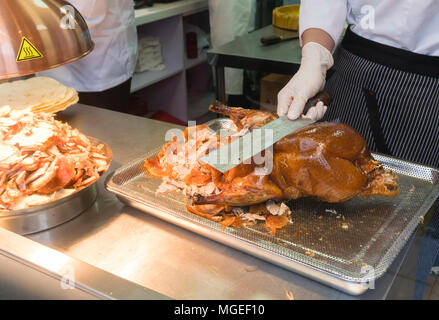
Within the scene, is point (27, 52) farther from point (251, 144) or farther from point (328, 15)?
A: point (328, 15)

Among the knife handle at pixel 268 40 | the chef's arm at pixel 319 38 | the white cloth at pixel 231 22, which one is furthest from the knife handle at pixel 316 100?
the white cloth at pixel 231 22

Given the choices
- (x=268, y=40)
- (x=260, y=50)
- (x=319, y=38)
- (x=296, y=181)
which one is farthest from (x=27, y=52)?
(x=268, y=40)

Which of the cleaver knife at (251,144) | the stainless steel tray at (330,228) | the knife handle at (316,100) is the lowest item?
the stainless steel tray at (330,228)

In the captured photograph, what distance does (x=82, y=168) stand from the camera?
116 centimetres

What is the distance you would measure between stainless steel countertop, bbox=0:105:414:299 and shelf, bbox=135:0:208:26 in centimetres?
228

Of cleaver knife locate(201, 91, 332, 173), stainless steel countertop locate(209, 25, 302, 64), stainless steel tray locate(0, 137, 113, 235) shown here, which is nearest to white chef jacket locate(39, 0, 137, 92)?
stainless steel countertop locate(209, 25, 302, 64)

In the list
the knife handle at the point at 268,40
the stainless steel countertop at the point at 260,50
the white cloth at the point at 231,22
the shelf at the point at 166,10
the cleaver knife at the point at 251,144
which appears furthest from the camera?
the white cloth at the point at 231,22

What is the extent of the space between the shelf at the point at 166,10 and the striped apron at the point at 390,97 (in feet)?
6.08

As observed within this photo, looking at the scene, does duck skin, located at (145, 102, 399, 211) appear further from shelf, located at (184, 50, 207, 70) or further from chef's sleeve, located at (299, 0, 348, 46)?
shelf, located at (184, 50, 207, 70)

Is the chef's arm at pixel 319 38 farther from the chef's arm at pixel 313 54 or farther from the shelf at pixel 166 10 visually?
the shelf at pixel 166 10

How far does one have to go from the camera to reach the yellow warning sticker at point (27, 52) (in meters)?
0.82

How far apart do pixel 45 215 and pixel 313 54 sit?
109 centimetres

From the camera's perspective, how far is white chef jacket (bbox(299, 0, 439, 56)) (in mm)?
1533

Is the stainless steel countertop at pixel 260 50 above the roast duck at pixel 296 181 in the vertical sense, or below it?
below
